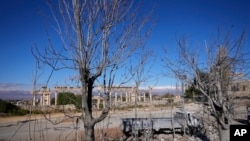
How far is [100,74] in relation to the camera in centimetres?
481

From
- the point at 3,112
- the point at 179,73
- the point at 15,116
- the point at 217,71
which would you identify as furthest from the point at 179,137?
the point at 3,112

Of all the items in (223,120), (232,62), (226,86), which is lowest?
(223,120)

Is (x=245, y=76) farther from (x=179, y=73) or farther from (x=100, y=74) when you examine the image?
(x=100, y=74)

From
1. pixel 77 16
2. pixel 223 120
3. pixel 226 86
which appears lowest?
pixel 223 120

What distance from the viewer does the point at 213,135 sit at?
14.6 m

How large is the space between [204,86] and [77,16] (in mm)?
5820

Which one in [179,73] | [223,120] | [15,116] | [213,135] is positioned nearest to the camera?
[223,120]

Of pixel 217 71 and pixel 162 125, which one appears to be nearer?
pixel 217 71

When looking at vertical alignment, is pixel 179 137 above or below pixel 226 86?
below

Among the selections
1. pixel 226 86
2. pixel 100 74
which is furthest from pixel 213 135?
pixel 100 74

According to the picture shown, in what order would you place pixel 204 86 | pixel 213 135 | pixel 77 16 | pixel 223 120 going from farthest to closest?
pixel 213 135 < pixel 204 86 < pixel 223 120 < pixel 77 16

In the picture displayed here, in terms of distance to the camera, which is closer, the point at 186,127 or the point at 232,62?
the point at 232,62

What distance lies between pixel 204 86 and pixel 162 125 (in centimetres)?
496

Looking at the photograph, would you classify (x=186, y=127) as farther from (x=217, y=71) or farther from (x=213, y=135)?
(x=217, y=71)
